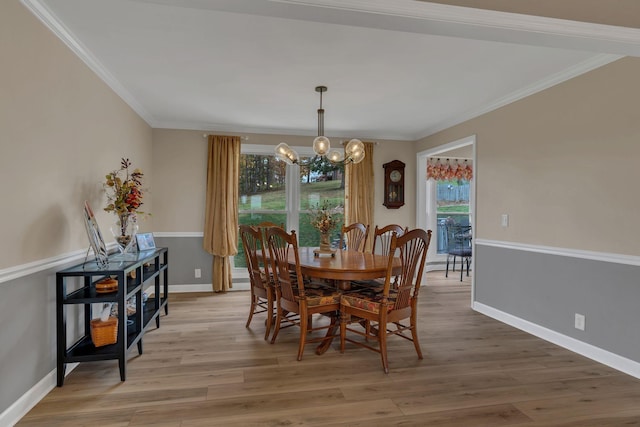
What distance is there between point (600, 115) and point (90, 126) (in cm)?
412

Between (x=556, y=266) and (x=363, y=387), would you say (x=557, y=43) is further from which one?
(x=363, y=387)

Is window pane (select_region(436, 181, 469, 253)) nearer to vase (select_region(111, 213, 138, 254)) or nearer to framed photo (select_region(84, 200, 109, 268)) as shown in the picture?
vase (select_region(111, 213, 138, 254))

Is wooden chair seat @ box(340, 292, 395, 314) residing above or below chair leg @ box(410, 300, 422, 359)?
above

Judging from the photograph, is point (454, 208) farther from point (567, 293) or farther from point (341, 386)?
point (341, 386)

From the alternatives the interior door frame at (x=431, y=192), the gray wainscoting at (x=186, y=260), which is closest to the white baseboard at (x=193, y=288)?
the gray wainscoting at (x=186, y=260)

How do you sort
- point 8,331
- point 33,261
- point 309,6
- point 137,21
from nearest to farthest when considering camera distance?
point 309,6 → point 8,331 → point 33,261 → point 137,21

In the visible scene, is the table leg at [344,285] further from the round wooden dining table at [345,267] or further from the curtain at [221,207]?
the curtain at [221,207]

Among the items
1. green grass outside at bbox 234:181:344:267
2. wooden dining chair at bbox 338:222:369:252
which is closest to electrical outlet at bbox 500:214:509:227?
wooden dining chair at bbox 338:222:369:252

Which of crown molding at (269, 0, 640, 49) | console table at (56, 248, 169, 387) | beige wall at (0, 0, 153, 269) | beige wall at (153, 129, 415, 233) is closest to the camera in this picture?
crown molding at (269, 0, 640, 49)

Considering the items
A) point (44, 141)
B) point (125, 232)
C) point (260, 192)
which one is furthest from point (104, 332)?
point (260, 192)

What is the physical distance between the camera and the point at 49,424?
1.95 metres

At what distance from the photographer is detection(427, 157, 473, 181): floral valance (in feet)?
21.9

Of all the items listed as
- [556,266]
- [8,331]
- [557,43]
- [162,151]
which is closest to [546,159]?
[556,266]

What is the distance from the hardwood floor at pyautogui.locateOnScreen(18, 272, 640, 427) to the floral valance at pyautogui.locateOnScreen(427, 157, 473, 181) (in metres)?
3.81
